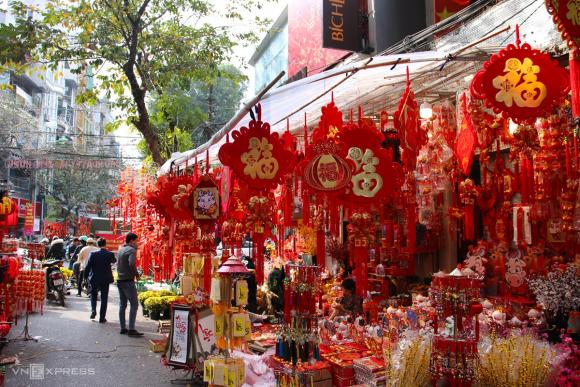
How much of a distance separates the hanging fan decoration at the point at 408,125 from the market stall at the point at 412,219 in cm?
1

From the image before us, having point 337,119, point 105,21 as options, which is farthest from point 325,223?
Result: point 105,21

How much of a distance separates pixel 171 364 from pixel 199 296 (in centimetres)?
86

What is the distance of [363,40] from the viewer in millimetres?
8789

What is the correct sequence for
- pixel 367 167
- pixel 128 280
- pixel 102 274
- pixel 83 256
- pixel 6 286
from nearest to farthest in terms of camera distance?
pixel 367 167 < pixel 6 286 < pixel 128 280 < pixel 102 274 < pixel 83 256

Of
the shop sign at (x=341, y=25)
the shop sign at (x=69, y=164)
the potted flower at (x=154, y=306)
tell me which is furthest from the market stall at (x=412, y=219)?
the shop sign at (x=69, y=164)

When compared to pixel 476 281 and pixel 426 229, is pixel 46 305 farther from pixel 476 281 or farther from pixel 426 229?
pixel 476 281

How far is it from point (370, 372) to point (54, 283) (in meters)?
9.42

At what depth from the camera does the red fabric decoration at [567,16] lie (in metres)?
2.06

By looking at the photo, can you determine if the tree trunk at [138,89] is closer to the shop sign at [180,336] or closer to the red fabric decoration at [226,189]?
the red fabric decoration at [226,189]

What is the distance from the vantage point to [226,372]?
414cm

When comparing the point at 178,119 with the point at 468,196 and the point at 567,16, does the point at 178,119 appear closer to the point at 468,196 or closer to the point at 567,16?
the point at 468,196

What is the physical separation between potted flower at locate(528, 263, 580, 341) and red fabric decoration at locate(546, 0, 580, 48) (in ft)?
8.07

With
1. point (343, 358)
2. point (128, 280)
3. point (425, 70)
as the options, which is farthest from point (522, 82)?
point (128, 280)

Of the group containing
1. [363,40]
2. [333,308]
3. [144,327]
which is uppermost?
[363,40]
